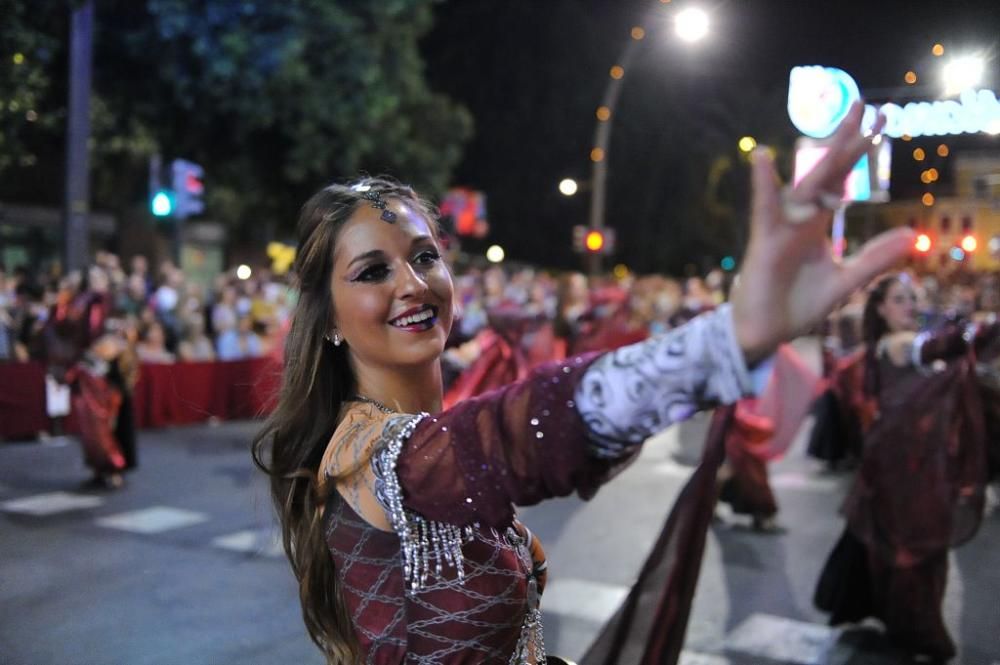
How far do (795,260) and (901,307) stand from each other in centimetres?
495

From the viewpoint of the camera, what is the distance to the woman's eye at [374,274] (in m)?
1.85

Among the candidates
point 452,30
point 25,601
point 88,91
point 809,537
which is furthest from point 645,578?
point 452,30

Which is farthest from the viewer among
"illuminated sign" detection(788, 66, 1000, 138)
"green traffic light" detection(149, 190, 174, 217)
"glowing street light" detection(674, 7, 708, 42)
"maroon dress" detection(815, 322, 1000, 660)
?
"green traffic light" detection(149, 190, 174, 217)

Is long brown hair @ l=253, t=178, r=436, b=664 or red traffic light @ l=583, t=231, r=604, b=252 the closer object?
long brown hair @ l=253, t=178, r=436, b=664

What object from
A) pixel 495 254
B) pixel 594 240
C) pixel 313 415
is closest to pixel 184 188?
pixel 594 240

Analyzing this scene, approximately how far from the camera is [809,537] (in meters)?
7.74

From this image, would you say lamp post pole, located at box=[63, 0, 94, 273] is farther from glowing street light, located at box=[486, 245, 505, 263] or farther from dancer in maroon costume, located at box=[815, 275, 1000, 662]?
glowing street light, located at box=[486, 245, 505, 263]

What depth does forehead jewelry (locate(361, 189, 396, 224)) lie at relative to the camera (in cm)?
192

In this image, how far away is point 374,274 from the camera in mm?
1858

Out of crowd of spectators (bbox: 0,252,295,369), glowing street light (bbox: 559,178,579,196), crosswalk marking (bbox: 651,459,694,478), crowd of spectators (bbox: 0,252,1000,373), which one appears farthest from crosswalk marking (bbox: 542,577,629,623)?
glowing street light (bbox: 559,178,579,196)

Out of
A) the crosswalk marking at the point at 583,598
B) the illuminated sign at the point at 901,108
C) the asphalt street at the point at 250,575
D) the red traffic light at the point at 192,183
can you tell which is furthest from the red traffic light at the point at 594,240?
the crosswalk marking at the point at 583,598

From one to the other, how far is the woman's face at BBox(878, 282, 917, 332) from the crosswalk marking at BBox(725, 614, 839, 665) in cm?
180

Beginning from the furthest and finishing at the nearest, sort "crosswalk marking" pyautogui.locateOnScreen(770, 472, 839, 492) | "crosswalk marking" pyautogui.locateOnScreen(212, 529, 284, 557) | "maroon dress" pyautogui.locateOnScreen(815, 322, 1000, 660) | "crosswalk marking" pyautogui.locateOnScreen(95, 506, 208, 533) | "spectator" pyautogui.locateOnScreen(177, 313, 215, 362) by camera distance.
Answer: "spectator" pyautogui.locateOnScreen(177, 313, 215, 362) → "crosswalk marking" pyautogui.locateOnScreen(770, 472, 839, 492) → "crosswalk marking" pyautogui.locateOnScreen(95, 506, 208, 533) → "crosswalk marking" pyautogui.locateOnScreen(212, 529, 284, 557) → "maroon dress" pyautogui.locateOnScreen(815, 322, 1000, 660)

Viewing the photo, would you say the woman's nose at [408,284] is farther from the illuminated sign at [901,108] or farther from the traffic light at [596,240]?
the traffic light at [596,240]
